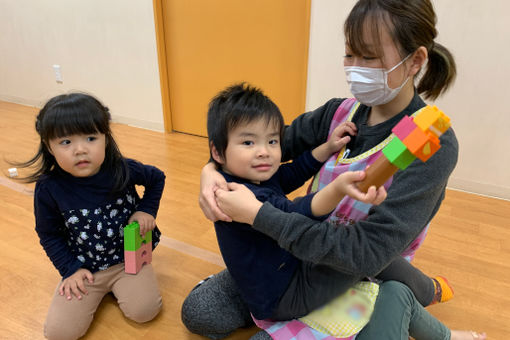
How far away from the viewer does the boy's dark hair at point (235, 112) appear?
0.88m

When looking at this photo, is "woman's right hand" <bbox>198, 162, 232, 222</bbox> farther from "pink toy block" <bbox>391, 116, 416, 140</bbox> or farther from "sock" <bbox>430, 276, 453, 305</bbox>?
"sock" <bbox>430, 276, 453, 305</bbox>

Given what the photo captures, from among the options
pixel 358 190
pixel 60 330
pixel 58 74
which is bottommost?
pixel 60 330

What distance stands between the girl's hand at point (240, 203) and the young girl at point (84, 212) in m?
0.52

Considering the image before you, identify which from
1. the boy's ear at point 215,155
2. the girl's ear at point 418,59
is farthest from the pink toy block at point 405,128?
the boy's ear at point 215,155

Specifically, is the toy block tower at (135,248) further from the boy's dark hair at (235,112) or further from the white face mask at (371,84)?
the white face mask at (371,84)

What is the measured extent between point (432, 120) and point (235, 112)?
464 mm

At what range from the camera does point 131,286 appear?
1.26 meters

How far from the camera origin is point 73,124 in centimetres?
107

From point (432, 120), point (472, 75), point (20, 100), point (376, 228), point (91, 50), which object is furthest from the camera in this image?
point (20, 100)

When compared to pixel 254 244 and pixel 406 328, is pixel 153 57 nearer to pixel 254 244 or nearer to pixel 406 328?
pixel 254 244

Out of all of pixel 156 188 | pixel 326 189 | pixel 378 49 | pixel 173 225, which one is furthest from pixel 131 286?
pixel 378 49

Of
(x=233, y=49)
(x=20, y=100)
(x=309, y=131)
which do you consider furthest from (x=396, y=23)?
(x=20, y=100)

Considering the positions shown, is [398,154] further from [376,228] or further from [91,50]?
[91,50]

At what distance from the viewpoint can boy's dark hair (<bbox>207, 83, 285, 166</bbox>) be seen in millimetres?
880
